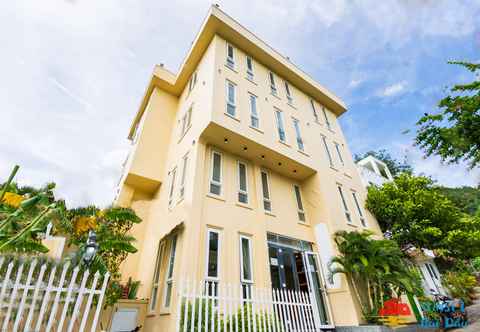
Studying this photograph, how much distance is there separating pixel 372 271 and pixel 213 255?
21.2 feet

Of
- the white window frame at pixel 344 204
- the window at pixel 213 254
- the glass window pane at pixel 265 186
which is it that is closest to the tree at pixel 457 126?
the white window frame at pixel 344 204

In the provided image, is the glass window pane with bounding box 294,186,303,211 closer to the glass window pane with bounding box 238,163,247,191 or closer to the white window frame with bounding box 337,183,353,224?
the white window frame with bounding box 337,183,353,224

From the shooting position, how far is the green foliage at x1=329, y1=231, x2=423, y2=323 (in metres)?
8.50

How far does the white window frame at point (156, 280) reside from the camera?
7.96 meters

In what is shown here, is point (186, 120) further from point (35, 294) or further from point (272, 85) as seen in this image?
point (35, 294)

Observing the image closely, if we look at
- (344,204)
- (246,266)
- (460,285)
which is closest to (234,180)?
(246,266)

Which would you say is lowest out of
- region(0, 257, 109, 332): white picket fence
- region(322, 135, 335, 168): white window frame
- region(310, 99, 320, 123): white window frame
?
region(0, 257, 109, 332): white picket fence

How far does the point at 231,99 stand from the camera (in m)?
10.8

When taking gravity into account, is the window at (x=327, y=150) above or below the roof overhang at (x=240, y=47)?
below

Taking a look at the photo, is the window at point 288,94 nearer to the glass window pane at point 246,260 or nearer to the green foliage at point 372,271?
the green foliage at point 372,271

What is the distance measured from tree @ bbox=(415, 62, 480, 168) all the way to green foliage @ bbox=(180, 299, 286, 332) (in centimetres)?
968

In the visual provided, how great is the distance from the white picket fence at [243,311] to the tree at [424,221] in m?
9.08

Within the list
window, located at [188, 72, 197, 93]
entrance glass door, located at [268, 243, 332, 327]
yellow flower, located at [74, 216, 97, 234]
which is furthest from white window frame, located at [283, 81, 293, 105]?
yellow flower, located at [74, 216, 97, 234]

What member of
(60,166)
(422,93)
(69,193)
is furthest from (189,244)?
(422,93)
